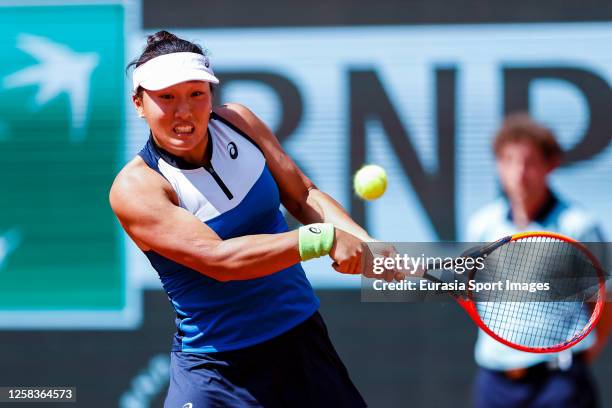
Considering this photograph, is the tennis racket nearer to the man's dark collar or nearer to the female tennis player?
the man's dark collar

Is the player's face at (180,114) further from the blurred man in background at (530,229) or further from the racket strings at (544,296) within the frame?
the blurred man in background at (530,229)

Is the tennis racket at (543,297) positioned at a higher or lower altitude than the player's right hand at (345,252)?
lower

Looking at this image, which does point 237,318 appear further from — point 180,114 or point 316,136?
point 316,136

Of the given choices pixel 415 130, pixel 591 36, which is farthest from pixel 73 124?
pixel 591 36

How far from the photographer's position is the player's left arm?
292 cm

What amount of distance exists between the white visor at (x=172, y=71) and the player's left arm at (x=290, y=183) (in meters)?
0.24

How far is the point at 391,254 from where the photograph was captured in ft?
8.75

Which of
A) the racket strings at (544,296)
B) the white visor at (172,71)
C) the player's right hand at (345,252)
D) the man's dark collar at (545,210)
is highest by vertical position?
the white visor at (172,71)

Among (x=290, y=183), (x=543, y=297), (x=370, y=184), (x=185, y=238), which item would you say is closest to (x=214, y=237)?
(x=185, y=238)

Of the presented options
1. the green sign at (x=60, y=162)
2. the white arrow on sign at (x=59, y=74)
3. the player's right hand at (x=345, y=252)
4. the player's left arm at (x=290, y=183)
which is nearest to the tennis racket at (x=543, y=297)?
the player's left arm at (x=290, y=183)

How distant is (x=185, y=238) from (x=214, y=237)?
8 cm

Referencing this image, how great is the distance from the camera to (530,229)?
146 inches

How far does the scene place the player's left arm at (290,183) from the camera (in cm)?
292

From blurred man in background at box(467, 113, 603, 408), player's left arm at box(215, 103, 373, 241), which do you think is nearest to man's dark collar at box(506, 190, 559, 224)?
blurred man in background at box(467, 113, 603, 408)
